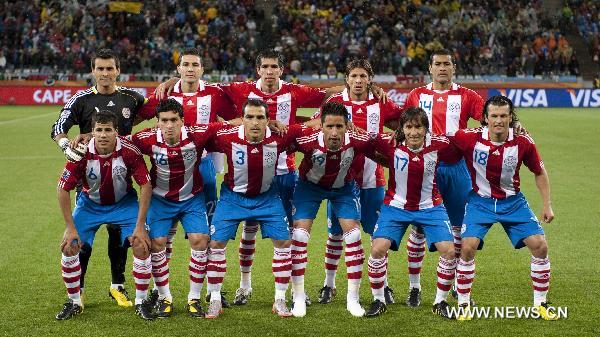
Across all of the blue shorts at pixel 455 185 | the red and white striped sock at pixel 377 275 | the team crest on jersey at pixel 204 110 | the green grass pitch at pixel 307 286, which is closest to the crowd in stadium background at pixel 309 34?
the green grass pitch at pixel 307 286

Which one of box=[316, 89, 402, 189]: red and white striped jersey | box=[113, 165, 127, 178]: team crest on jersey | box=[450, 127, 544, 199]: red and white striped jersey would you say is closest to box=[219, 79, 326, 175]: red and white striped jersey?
box=[316, 89, 402, 189]: red and white striped jersey

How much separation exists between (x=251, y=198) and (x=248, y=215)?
17cm

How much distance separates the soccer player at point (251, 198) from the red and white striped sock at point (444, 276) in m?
1.26

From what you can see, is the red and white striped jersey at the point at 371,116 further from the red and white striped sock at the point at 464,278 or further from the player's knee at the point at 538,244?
the player's knee at the point at 538,244

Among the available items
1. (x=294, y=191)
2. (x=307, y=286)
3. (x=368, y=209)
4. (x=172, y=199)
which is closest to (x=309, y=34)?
(x=307, y=286)

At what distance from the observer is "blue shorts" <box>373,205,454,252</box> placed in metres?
6.99

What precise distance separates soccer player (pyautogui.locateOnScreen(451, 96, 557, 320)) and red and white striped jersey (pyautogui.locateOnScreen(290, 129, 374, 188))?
2.74 feet

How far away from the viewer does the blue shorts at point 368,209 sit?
7668 millimetres

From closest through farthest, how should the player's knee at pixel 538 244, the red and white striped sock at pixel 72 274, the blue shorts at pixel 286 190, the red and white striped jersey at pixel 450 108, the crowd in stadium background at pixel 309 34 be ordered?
the player's knee at pixel 538 244 → the red and white striped sock at pixel 72 274 → the red and white striped jersey at pixel 450 108 → the blue shorts at pixel 286 190 → the crowd in stadium background at pixel 309 34

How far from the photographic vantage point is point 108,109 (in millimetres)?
7434

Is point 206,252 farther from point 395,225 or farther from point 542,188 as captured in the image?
point 542,188

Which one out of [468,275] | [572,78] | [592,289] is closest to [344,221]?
[468,275]

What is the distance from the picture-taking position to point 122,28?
34906 mm

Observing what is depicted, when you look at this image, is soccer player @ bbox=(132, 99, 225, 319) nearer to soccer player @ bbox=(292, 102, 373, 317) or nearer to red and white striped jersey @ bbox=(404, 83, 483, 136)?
soccer player @ bbox=(292, 102, 373, 317)
